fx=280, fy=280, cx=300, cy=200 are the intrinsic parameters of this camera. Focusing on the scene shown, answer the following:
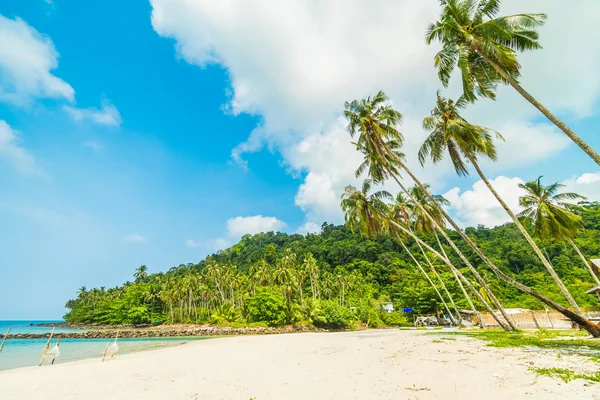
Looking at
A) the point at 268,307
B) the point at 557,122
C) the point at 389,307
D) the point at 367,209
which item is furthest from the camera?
the point at 389,307

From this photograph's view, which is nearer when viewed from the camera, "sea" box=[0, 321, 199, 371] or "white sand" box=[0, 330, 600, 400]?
"white sand" box=[0, 330, 600, 400]

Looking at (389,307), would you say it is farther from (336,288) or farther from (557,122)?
(557,122)

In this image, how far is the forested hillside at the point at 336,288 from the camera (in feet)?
134

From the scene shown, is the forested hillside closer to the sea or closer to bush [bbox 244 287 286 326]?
bush [bbox 244 287 286 326]

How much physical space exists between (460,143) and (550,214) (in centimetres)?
1003

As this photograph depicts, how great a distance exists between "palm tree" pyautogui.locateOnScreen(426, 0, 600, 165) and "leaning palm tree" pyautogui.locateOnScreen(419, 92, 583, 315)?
1787mm

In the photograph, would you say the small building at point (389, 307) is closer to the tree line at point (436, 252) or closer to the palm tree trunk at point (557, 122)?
the tree line at point (436, 252)

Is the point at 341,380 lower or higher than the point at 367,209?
Result: lower

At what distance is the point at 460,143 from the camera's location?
44.7 feet

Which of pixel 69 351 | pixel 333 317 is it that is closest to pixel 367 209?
pixel 333 317

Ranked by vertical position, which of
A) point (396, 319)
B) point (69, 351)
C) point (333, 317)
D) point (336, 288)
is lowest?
point (69, 351)

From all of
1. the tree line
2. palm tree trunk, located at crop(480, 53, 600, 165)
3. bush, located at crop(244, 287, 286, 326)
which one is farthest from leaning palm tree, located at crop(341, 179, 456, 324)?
bush, located at crop(244, 287, 286, 326)

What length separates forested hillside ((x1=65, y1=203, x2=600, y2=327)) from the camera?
40.9 meters

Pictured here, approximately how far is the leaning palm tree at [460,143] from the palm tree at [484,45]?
1.79 m
